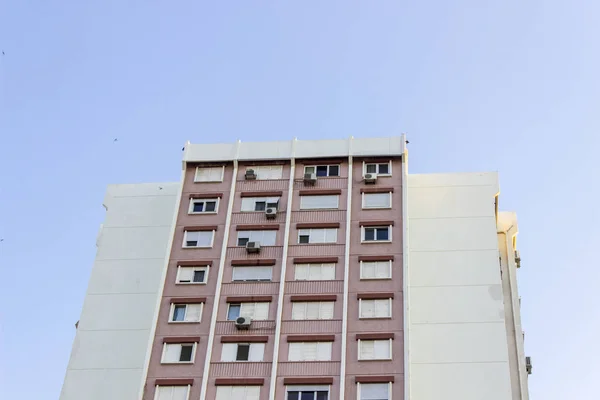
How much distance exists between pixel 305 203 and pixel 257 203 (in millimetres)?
2995

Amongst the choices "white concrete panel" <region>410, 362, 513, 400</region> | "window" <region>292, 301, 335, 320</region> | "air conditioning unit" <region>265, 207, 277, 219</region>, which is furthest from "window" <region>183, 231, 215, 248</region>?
"white concrete panel" <region>410, 362, 513, 400</region>

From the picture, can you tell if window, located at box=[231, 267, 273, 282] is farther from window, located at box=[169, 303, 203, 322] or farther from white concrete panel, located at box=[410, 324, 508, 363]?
white concrete panel, located at box=[410, 324, 508, 363]

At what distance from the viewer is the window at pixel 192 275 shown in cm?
5038

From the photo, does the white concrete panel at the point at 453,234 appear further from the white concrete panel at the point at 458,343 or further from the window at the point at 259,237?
the window at the point at 259,237

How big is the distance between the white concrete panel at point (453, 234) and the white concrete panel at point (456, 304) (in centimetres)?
298

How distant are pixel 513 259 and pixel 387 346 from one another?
13508mm

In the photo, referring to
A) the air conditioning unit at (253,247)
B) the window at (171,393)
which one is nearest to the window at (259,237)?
the air conditioning unit at (253,247)

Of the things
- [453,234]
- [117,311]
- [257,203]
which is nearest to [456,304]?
[453,234]

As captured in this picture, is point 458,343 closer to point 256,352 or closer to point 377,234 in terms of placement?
point 377,234

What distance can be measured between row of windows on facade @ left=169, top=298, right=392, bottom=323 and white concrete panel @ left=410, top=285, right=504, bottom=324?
241cm

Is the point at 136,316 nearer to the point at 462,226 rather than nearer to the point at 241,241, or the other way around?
the point at 241,241

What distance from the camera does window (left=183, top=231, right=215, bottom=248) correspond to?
171ft

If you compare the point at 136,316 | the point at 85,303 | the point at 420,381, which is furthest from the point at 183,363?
the point at 420,381

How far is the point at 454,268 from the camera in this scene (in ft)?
166
